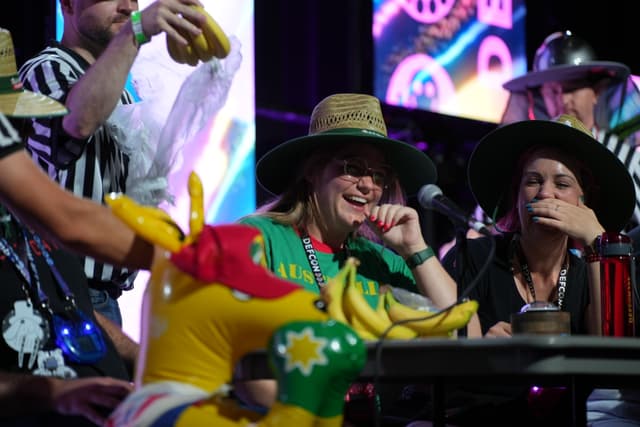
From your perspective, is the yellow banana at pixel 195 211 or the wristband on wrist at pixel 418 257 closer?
→ the yellow banana at pixel 195 211

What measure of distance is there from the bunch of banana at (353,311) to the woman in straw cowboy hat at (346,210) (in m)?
0.81

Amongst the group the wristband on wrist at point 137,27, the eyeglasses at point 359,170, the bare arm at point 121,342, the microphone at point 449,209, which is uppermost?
the wristband on wrist at point 137,27

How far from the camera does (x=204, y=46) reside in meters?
1.90

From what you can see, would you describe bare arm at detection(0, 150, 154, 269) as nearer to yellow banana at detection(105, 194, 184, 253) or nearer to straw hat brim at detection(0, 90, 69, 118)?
yellow banana at detection(105, 194, 184, 253)

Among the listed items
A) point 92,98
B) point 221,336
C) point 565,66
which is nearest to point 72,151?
point 92,98

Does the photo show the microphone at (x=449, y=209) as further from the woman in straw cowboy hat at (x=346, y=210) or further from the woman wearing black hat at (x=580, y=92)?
the woman wearing black hat at (x=580, y=92)

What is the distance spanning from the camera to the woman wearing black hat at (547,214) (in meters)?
2.90

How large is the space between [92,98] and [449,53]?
3.77m

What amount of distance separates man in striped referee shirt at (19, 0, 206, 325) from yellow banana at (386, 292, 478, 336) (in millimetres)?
845

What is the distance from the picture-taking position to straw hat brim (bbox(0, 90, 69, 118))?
178cm

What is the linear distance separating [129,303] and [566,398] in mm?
1665

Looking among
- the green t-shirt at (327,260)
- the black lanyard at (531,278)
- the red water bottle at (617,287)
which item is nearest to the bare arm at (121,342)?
the green t-shirt at (327,260)

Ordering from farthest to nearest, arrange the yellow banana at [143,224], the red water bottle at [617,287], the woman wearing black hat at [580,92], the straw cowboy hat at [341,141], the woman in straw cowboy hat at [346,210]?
the woman wearing black hat at [580,92] → the straw cowboy hat at [341,141] → the woman in straw cowboy hat at [346,210] → the red water bottle at [617,287] → the yellow banana at [143,224]

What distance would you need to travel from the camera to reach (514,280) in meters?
3.00
